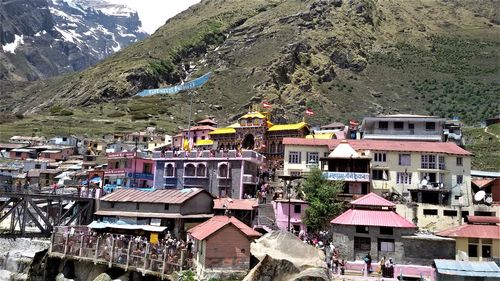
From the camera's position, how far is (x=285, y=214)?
4716cm

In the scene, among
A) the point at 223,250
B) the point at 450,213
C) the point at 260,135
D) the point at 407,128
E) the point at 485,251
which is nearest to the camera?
the point at 223,250

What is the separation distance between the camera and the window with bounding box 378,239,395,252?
38219mm

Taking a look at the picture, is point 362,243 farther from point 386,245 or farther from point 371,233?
point 386,245

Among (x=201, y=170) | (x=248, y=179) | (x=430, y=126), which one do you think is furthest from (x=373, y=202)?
(x=430, y=126)

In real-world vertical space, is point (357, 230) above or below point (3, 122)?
below

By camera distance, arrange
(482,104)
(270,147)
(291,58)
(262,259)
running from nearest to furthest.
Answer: (262,259) → (270,147) → (482,104) → (291,58)

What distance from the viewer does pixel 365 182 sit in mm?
49000

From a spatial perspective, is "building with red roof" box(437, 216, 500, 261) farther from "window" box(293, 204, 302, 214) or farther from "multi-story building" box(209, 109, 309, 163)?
"multi-story building" box(209, 109, 309, 163)

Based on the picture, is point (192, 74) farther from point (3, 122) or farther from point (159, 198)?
point (159, 198)

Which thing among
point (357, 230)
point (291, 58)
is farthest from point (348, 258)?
point (291, 58)

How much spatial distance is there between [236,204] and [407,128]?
25.8m

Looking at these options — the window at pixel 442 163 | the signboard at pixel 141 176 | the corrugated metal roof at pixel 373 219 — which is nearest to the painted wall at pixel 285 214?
the corrugated metal roof at pixel 373 219

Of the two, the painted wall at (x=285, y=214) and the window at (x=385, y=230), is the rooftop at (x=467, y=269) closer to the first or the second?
the window at (x=385, y=230)

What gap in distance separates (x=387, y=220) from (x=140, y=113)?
121045mm
